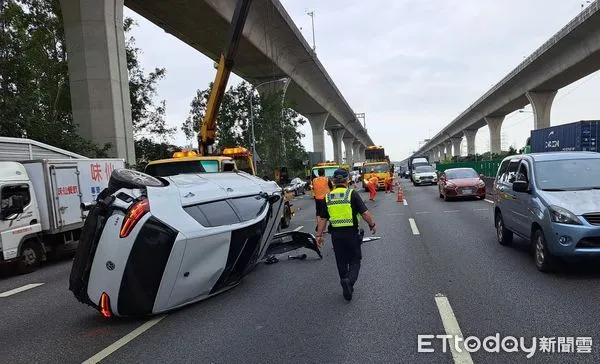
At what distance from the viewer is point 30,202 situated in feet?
37.0

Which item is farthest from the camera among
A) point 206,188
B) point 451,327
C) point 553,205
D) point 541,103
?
point 541,103

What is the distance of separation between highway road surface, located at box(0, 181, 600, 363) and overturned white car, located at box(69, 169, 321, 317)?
0.35 meters

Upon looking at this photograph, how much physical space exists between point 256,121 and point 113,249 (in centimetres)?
3730

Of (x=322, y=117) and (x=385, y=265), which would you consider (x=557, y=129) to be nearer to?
(x=385, y=265)

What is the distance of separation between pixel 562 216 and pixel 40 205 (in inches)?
430

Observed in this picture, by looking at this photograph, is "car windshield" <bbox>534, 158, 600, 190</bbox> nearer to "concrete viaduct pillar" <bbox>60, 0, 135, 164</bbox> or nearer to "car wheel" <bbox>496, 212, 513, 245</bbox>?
"car wheel" <bbox>496, 212, 513, 245</bbox>

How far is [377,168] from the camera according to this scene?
3575 centimetres

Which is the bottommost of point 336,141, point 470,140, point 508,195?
point 508,195

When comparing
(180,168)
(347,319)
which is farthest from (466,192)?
(347,319)

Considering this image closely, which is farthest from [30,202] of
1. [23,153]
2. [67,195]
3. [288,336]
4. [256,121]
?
[256,121]

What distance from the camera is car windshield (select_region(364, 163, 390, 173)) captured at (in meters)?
35.6

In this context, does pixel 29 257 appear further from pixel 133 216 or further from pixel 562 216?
pixel 562 216

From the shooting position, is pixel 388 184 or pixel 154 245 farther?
pixel 388 184

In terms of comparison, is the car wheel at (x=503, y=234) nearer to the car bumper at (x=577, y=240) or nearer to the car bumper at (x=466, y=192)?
the car bumper at (x=577, y=240)
